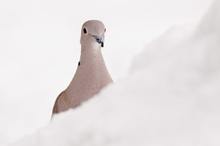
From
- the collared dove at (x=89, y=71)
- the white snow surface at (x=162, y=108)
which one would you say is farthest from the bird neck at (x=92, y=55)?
the white snow surface at (x=162, y=108)

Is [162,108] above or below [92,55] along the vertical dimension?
below

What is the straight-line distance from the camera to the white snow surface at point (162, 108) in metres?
0.83

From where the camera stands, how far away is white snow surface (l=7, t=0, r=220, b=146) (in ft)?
2.72

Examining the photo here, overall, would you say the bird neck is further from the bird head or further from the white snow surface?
the white snow surface

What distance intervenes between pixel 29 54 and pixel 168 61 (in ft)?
13.1

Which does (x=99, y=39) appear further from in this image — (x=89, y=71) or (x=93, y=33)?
(x=89, y=71)

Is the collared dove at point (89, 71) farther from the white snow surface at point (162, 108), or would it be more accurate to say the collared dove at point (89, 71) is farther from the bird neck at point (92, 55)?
the white snow surface at point (162, 108)

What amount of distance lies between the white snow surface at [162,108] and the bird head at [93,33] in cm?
154

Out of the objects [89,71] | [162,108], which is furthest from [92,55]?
[162,108]

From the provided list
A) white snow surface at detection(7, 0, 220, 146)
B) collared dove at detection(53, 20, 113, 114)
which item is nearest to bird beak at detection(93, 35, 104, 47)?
collared dove at detection(53, 20, 113, 114)

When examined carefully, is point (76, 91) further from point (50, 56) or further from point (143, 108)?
point (50, 56)

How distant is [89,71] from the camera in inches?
101

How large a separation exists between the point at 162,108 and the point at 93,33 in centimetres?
169

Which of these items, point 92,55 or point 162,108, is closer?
point 162,108
